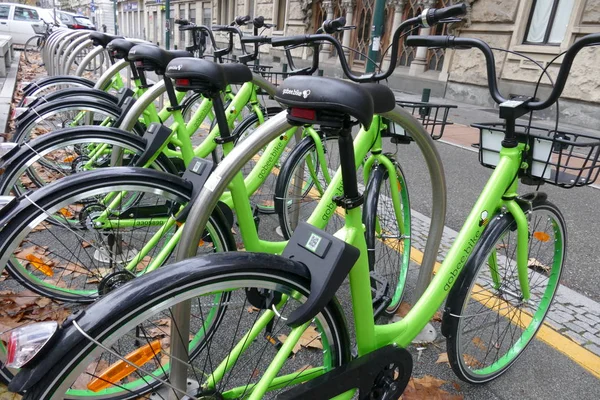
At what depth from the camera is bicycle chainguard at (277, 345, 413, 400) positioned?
138cm

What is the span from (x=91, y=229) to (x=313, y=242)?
1.77 metres

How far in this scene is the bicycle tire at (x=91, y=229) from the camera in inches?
74.1

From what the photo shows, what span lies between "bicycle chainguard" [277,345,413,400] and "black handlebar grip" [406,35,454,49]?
128cm

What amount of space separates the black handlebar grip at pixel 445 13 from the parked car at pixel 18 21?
17141 millimetres

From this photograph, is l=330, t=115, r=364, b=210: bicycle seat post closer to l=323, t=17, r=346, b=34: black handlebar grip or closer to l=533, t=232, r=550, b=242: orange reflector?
l=533, t=232, r=550, b=242: orange reflector

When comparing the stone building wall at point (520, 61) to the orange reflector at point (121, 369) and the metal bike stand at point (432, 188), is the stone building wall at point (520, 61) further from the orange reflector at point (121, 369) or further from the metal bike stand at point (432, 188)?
the orange reflector at point (121, 369)

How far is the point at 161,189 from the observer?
6.82 ft

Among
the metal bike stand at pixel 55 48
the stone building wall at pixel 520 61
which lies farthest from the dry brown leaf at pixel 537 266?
the metal bike stand at pixel 55 48

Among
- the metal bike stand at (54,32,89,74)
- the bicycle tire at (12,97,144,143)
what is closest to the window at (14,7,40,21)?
the metal bike stand at (54,32,89,74)

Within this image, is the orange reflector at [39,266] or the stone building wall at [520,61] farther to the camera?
the stone building wall at [520,61]

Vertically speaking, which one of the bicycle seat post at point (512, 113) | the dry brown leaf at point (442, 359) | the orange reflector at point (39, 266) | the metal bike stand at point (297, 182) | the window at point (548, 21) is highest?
the window at point (548, 21)

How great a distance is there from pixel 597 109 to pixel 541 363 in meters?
8.11

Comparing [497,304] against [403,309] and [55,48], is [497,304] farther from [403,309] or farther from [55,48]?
[55,48]

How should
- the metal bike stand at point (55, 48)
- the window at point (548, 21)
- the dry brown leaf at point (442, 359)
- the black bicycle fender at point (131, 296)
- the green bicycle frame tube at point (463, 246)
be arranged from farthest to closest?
the window at point (548, 21)
the metal bike stand at point (55, 48)
the dry brown leaf at point (442, 359)
the green bicycle frame tube at point (463, 246)
the black bicycle fender at point (131, 296)
